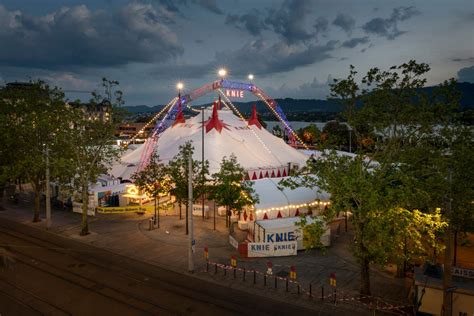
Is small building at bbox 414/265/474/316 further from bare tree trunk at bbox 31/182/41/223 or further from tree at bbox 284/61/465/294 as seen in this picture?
bare tree trunk at bbox 31/182/41/223

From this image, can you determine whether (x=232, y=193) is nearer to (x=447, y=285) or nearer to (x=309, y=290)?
(x=309, y=290)

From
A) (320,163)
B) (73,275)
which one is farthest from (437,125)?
(73,275)

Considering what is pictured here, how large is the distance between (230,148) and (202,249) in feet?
68.2

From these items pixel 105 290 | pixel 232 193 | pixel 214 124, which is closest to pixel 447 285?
pixel 105 290

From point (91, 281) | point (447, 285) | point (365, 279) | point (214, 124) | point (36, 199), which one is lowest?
point (91, 281)

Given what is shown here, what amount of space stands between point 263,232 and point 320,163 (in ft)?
27.8

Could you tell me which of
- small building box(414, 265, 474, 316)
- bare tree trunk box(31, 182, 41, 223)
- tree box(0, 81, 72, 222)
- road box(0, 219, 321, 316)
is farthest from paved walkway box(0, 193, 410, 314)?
tree box(0, 81, 72, 222)

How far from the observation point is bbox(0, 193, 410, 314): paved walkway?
19000 mm

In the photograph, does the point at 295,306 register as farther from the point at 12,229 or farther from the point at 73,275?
the point at 12,229

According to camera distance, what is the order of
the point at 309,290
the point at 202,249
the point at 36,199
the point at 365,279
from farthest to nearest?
the point at 36,199
the point at 202,249
the point at 309,290
the point at 365,279

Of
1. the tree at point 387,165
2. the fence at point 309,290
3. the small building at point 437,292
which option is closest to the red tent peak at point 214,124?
the fence at point 309,290

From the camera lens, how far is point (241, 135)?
47.8m

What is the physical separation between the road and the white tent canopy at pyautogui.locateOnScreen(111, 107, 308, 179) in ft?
61.4

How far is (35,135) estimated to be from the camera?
96.4 feet
